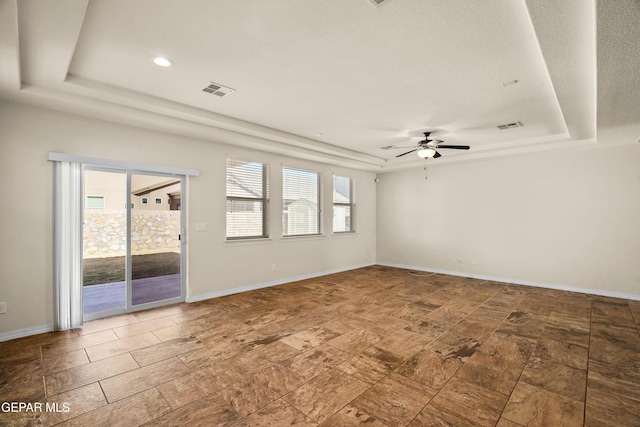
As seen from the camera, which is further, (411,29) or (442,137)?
(442,137)

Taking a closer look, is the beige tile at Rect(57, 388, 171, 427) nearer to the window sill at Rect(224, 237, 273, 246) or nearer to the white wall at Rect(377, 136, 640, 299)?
the window sill at Rect(224, 237, 273, 246)

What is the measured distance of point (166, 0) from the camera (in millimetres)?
1911

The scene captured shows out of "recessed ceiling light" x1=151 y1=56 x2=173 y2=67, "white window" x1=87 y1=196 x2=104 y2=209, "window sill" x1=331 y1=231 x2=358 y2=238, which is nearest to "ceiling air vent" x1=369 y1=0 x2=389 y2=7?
"recessed ceiling light" x1=151 y1=56 x2=173 y2=67

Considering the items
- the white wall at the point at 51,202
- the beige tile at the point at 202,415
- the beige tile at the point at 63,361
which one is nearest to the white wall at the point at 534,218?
the white wall at the point at 51,202

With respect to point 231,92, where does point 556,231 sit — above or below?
below

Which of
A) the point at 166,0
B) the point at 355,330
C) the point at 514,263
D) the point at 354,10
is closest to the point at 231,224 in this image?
the point at 355,330

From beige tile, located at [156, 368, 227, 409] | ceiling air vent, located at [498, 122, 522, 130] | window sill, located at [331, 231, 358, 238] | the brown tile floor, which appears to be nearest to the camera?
the brown tile floor

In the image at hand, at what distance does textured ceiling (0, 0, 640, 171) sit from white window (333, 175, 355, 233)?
2.86m

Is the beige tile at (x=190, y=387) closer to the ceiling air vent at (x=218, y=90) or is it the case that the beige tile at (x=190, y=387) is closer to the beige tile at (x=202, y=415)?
the beige tile at (x=202, y=415)

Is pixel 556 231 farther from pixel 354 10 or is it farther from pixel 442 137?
pixel 354 10

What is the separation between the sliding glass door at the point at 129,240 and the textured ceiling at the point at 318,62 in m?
0.86

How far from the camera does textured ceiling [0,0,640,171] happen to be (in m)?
1.98

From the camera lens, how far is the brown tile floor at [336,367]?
6.45ft

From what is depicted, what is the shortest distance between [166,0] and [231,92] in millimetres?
1411
